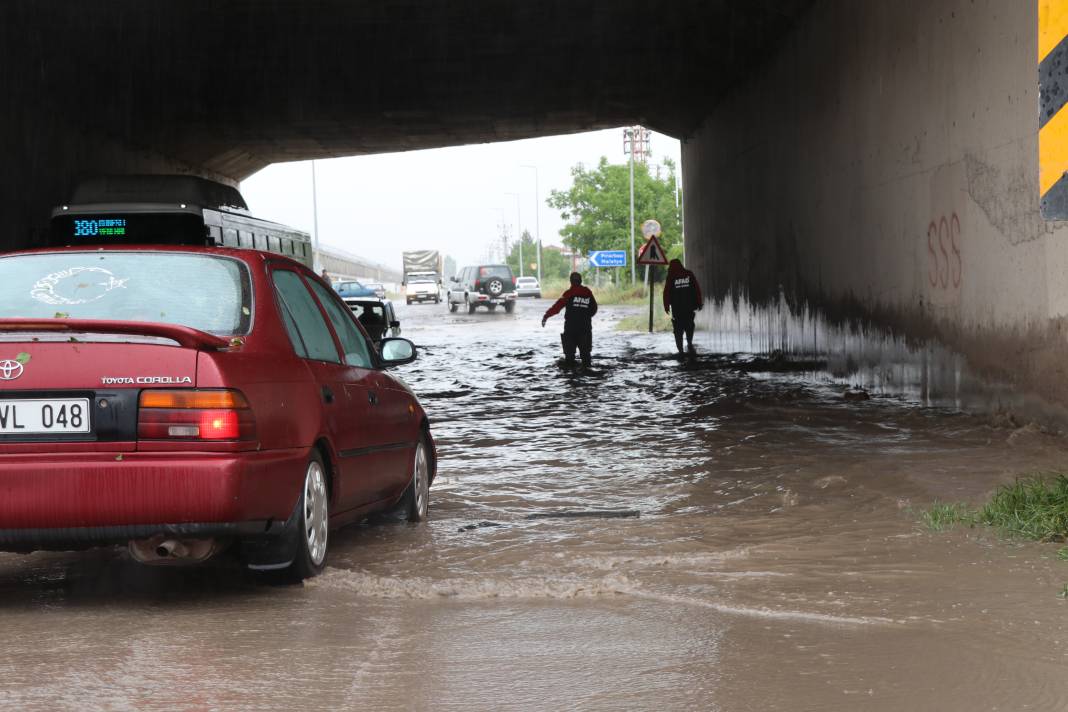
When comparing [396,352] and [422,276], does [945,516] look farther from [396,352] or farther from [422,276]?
[422,276]

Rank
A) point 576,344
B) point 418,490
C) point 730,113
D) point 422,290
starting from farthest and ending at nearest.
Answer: point 422,290 < point 730,113 < point 576,344 < point 418,490

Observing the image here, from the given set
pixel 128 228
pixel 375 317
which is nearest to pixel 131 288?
pixel 375 317

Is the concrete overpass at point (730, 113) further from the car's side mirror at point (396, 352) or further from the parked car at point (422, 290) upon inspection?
the parked car at point (422, 290)

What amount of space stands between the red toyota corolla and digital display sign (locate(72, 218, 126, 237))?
614 inches

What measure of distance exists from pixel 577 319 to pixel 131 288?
16889 millimetres

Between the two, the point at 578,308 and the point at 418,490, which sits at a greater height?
the point at 578,308

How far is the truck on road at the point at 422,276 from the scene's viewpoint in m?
75.6

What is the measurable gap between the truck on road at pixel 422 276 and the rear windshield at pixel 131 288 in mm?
69156

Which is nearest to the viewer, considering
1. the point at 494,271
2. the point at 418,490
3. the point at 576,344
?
the point at 418,490

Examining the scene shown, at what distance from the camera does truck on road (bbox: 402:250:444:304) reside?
75625 millimetres

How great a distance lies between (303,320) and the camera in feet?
20.0

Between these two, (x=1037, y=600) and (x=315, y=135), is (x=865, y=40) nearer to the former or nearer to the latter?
(x=1037, y=600)

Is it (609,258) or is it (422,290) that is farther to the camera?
(422,290)

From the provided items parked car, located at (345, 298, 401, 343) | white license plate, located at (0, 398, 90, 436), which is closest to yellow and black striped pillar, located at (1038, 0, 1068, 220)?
white license plate, located at (0, 398, 90, 436)
